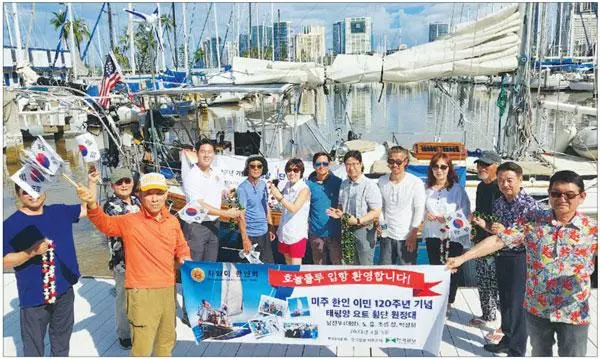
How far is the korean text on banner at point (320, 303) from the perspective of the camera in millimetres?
3596

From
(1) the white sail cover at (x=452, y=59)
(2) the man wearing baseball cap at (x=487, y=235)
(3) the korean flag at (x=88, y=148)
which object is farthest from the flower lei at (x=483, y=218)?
(1) the white sail cover at (x=452, y=59)

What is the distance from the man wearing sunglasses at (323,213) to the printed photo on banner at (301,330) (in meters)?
0.99

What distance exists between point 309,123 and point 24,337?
6989 mm

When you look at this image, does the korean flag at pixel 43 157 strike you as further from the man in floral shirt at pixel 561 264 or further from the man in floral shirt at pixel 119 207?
the man in floral shirt at pixel 561 264

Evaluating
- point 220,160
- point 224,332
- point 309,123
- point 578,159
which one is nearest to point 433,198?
point 224,332

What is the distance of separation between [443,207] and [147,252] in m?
2.54

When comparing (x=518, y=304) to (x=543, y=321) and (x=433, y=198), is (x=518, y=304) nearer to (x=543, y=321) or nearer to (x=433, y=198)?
(x=543, y=321)

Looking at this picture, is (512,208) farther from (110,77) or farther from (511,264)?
(110,77)

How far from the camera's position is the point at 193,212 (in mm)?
4359

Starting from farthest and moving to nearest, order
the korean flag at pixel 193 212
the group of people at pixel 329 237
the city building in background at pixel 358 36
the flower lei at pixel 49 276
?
the city building in background at pixel 358 36
the korean flag at pixel 193 212
the flower lei at pixel 49 276
the group of people at pixel 329 237

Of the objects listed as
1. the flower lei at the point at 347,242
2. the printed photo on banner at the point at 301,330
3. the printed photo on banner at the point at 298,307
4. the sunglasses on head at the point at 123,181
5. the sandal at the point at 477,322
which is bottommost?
the sandal at the point at 477,322

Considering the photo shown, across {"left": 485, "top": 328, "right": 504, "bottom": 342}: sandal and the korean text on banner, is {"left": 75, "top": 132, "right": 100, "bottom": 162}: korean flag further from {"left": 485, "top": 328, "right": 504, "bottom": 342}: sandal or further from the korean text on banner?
{"left": 485, "top": 328, "right": 504, "bottom": 342}: sandal

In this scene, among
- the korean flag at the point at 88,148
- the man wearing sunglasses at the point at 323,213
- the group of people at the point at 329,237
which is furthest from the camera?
the man wearing sunglasses at the point at 323,213

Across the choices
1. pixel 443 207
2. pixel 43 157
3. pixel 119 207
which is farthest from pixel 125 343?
pixel 443 207
